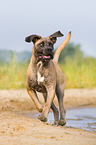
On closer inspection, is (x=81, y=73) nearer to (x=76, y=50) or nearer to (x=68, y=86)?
(x=68, y=86)

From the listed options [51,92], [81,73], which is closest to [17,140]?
[51,92]

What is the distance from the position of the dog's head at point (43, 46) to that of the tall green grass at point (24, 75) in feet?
22.4

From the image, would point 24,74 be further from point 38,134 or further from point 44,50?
point 38,134

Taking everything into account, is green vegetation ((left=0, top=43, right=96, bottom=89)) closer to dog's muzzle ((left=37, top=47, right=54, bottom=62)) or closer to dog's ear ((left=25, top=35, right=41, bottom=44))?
dog's ear ((left=25, top=35, right=41, bottom=44))

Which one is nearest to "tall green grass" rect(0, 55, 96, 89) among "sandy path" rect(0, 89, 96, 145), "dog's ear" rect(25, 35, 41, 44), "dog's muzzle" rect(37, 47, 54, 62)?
"dog's ear" rect(25, 35, 41, 44)

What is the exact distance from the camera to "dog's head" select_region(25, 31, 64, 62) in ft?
19.5

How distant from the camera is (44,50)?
5945mm

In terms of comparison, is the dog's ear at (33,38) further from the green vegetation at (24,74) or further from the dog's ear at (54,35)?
the green vegetation at (24,74)

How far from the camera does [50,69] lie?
20.7ft

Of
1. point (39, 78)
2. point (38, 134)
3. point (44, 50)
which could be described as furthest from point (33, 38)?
point (38, 134)

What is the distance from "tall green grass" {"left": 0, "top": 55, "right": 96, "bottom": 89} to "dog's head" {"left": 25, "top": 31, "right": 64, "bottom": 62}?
22.4 feet

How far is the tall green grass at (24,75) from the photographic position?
13820 mm

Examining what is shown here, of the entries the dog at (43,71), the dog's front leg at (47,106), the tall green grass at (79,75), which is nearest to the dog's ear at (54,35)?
the dog at (43,71)

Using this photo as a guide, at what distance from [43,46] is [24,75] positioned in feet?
28.8
